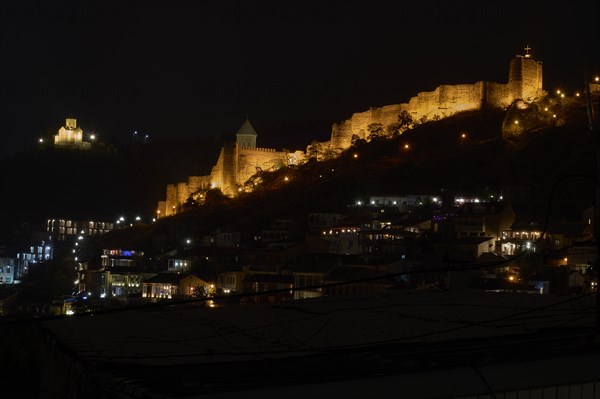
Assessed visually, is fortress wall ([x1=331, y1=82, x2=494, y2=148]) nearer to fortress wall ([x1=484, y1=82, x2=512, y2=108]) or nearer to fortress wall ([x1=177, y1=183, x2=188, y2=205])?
fortress wall ([x1=484, y1=82, x2=512, y2=108])

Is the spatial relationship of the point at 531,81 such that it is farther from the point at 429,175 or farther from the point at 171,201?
the point at 171,201

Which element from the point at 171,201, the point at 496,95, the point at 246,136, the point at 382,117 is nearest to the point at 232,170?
the point at 171,201

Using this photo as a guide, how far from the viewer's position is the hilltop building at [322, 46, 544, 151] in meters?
68.9

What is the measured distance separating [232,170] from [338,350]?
228 ft

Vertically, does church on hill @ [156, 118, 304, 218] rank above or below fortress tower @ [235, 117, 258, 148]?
below

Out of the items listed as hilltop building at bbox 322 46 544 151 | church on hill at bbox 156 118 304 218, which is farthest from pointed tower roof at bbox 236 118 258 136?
hilltop building at bbox 322 46 544 151

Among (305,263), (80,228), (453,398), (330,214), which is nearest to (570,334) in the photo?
(453,398)

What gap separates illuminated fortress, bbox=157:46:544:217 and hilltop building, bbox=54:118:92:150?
1566 inches

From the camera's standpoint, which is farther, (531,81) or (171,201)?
(171,201)

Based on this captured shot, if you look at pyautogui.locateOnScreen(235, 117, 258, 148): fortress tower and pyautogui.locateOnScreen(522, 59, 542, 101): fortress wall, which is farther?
pyautogui.locateOnScreen(235, 117, 258, 148): fortress tower

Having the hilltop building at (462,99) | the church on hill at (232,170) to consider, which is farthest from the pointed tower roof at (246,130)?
the hilltop building at (462,99)

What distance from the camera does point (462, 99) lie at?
70688 mm

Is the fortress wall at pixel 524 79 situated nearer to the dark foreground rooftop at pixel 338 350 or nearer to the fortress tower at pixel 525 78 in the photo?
the fortress tower at pixel 525 78

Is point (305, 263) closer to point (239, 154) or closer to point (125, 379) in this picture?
point (125, 379)
